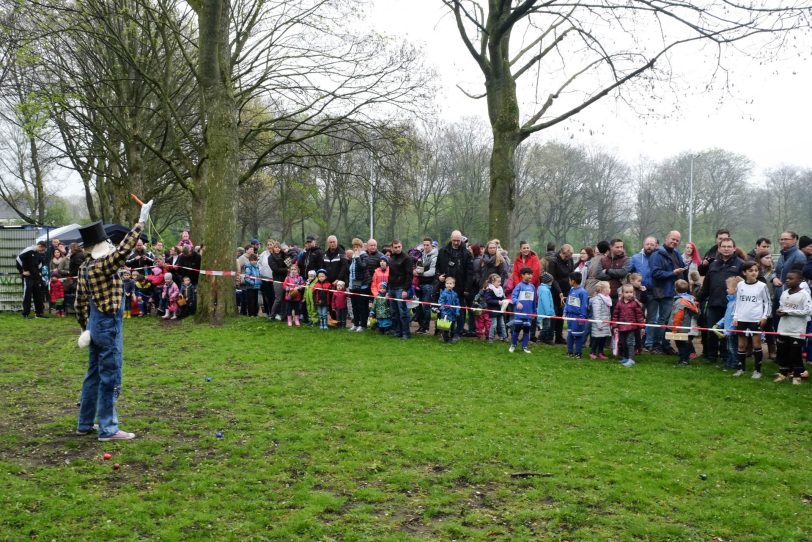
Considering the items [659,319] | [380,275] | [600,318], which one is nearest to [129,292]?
[380,275]

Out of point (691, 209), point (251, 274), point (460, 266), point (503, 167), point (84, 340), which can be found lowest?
point (84, 340)

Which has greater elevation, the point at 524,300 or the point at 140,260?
the point at 140,260

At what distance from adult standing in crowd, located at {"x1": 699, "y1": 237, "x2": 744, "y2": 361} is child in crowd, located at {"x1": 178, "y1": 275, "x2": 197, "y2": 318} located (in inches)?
436

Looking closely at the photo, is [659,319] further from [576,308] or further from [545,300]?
[545,300]

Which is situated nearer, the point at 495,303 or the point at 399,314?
the point at 495,303

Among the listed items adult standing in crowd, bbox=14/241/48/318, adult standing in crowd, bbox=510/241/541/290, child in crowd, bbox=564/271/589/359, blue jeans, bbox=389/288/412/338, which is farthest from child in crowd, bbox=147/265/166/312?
child in crowd, bbox=564/271/589/359

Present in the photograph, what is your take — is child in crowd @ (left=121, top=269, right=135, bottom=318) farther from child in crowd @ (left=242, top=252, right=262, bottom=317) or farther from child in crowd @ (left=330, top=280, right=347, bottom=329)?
child in crowd @ (left=330, top=280, right=347, bottom=329)

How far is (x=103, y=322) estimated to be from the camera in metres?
6.85

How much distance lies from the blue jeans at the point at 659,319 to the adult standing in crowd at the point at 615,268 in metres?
0.64

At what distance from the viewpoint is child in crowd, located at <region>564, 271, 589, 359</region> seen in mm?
11945

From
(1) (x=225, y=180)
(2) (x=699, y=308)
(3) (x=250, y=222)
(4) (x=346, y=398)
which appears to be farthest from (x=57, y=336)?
(3) (x=250, y=222)

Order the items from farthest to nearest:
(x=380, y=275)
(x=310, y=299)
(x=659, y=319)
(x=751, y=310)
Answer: (x=310, y=299)
(x=380, y=275)
(x=659, y=319)
(x=751, y=310)

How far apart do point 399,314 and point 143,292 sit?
7289 mm

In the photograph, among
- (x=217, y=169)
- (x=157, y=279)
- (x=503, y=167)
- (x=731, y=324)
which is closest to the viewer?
(x=731, y=324)
